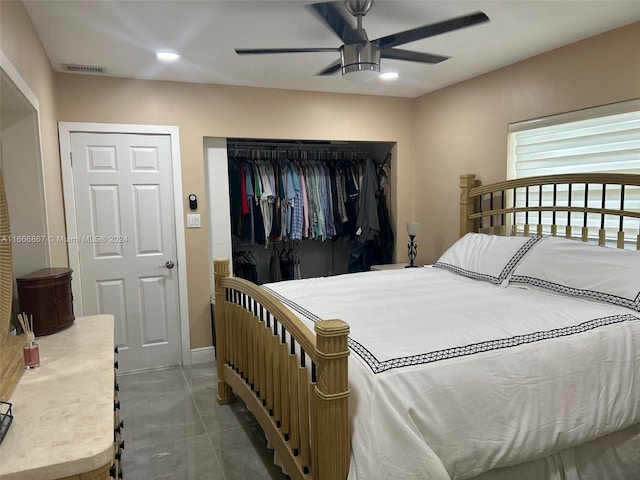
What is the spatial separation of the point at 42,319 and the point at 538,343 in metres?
2.07

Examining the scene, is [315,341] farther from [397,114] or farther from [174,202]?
[397,114]

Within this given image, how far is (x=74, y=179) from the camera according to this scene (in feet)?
11.3

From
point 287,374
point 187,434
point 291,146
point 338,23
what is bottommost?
point 187,434

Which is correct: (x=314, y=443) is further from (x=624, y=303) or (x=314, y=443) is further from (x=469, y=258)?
(x=469, y=258)

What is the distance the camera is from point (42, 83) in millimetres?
2646

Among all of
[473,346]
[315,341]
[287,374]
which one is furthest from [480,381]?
[287,374]

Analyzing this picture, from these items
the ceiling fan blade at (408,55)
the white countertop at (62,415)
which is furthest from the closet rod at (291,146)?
the white countertop at (62,415)

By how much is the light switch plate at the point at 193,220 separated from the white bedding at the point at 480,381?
183cm

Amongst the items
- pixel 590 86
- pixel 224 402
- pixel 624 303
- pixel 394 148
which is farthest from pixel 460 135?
pixel 224 402

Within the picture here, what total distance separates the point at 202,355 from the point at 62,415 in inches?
109

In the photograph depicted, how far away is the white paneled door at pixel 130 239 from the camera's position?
3.50 m

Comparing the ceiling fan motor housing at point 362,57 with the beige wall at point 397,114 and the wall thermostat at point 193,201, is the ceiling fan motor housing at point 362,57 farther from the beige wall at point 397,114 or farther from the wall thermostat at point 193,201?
the wall thermostat at point 193,201

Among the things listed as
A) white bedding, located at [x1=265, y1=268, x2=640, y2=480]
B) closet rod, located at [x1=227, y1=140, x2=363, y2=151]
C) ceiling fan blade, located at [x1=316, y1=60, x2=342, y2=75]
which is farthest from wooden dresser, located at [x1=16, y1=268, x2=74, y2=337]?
closet rod, located at [x1=227, y1=140, x2=363, y2=151]

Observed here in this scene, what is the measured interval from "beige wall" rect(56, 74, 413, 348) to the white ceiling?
0.19 metres
